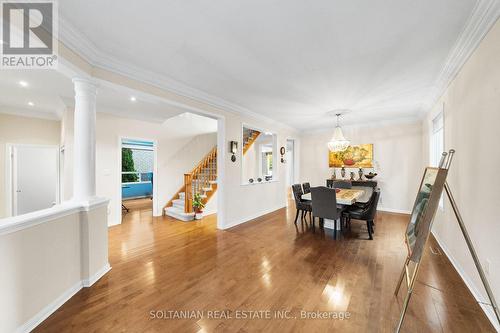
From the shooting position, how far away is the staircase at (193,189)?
16.5ft

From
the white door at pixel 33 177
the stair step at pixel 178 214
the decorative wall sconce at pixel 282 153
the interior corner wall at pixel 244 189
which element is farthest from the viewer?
the decorative wall sconce at pixel 282 153

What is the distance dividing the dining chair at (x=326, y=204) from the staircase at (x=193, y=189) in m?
2.88

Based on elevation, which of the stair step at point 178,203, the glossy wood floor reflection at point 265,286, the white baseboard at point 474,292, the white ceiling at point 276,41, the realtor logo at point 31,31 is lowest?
the glossy wood floor reflection at point 265,286

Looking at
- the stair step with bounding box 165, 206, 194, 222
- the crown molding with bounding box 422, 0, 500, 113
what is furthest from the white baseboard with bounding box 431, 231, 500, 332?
the stair step with bounding box 165, 206, 194, 222

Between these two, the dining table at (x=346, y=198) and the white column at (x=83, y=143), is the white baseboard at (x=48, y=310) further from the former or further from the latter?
the dining table at (x=346, y=198)

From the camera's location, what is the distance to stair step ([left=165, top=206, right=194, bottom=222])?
15.9 feet

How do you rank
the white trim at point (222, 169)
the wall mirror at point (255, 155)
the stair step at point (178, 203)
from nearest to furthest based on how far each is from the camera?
the white trim at point (222, 169) < the stair step at point (178, 203) < the wall mirror at point (255, 155)

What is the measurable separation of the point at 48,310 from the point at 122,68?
8.88 feet

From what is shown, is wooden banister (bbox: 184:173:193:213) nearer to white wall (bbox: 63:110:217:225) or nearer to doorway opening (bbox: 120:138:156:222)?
white wall (bbox: 63:110:217:225)

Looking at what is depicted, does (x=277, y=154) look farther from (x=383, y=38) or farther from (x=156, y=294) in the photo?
(x=156, y=294)

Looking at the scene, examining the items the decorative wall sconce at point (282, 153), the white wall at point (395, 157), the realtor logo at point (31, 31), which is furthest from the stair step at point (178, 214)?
the white wall at point (395, 157)

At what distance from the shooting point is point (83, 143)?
2.25 metres

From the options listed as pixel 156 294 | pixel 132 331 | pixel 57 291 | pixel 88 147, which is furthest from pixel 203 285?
pixel 88 147

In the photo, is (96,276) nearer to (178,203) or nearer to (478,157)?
(178,203)
